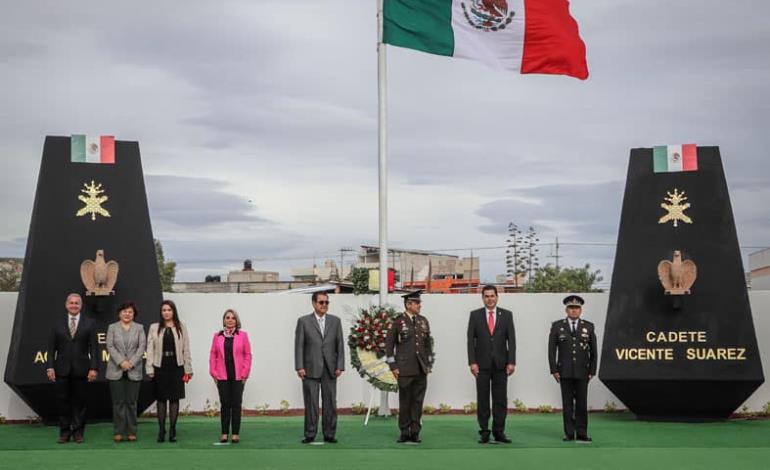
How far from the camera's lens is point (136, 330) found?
11750 millimetres

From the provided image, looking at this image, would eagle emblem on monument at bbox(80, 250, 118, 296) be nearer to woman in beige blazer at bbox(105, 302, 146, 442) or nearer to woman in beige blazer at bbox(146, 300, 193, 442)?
woman in beige blazer at bbox(105, 302, 146, 442)

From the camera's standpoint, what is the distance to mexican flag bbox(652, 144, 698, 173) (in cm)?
1398

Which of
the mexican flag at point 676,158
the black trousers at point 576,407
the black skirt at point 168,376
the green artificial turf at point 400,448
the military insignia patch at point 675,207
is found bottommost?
the green artificial turf at point 400,448

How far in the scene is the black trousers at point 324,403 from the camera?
11.4m

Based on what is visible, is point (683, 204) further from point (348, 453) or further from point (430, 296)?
point (348, 453)

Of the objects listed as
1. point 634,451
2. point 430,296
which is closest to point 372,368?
point 430,296

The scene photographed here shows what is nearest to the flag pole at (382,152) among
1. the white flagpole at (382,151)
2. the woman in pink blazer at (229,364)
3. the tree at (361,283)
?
the white flagpole at (382,151)

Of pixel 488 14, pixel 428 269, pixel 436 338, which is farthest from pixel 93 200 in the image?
pixel 428 269

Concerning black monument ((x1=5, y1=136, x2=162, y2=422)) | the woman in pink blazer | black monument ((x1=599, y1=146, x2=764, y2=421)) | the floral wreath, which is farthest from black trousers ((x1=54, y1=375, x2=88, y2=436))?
black monument ((x1=599, y1=146, x2=764, y2=421))

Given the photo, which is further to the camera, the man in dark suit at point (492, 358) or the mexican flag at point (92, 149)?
the mexican flag at point (92, 149)

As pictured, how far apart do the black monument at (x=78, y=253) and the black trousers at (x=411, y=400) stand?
3721mm

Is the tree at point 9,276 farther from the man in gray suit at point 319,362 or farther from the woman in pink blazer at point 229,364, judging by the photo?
the man in gray suit at point 319,362

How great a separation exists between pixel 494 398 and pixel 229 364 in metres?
3.06

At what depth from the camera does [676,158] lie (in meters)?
14.0
